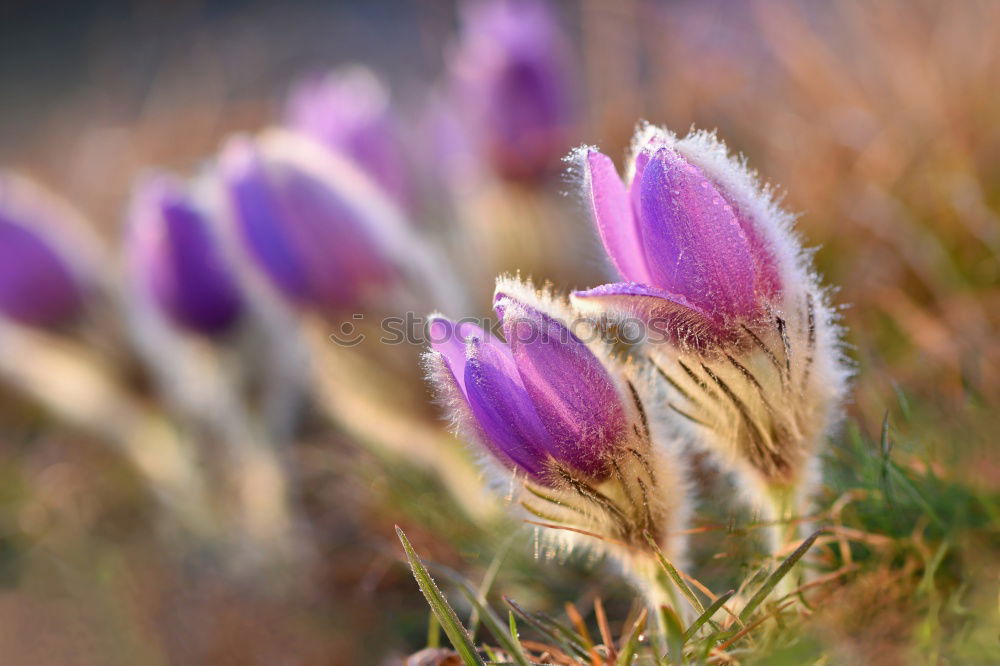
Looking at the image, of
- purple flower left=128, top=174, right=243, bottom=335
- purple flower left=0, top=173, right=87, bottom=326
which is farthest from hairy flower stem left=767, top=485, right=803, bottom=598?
purple flower left=0, top=173, right=87, bottom=326

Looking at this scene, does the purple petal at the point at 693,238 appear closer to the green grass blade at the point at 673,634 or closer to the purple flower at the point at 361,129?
the green grass blade at the point at 673,634

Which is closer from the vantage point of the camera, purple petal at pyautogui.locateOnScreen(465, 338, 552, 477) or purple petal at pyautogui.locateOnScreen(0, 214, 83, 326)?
purple petal at pyautogui.locateOnScreen(465, 338, 552, 477)

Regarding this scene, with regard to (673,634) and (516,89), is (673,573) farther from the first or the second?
(516,89)

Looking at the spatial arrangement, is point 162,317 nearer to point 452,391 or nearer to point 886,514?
point 452,391

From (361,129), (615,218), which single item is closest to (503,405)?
(615,218)

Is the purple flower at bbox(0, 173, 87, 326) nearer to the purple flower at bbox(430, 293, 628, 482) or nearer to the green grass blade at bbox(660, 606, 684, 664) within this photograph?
the purple flower at bbox(430, 293, 628, 482)

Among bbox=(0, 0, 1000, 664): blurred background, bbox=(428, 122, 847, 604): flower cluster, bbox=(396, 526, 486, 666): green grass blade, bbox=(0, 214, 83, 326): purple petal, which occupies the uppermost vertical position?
bbox=(0, 214, 83, 326): purple petal
